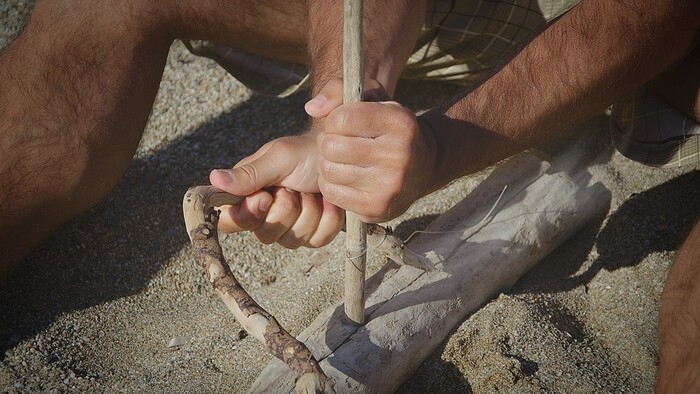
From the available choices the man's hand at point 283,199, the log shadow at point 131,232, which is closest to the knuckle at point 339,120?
the man's hand at point 283,199

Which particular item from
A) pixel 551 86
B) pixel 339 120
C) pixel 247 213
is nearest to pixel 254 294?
pixel 247 213

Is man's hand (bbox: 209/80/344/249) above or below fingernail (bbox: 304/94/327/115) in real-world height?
below

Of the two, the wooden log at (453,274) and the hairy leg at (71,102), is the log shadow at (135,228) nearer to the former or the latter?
the hairy leg at (71,102)

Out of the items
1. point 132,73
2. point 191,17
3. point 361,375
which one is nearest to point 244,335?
point 361,375

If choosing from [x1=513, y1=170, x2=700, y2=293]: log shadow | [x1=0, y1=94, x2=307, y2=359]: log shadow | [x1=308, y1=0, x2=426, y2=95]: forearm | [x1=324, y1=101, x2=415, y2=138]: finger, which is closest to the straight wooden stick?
[x1=324, y1=101, x2=415, y2=138]: finger

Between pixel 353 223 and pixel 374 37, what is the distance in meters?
0.70

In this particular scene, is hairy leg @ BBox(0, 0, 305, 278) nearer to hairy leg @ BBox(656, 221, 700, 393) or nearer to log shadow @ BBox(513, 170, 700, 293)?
log shadow @ BBox(513, 170, 700, 293)

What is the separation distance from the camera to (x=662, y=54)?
1.87m

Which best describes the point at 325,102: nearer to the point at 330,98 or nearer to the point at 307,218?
the point at 330,98

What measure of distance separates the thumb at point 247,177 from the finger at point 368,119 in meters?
0.24

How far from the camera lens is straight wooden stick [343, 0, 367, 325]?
130 cm

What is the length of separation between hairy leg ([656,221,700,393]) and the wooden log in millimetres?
421

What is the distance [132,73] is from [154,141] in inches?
23.7

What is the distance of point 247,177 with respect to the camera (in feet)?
5.17
